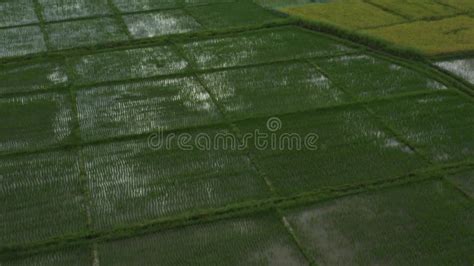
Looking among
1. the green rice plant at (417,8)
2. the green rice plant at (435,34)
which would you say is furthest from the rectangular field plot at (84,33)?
the green rice plant at (417,8)

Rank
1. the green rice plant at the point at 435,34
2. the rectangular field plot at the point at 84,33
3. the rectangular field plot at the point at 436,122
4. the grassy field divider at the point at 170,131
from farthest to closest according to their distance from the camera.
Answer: the rectangular field plot at the point at 84,33
the green rice plant at the point at 435,34
the grassy field divider at the point at 170,131
the rectangular field plot at the point at 436,122

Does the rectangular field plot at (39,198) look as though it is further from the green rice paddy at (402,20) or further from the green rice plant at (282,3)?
the green rice plant at (282,3)

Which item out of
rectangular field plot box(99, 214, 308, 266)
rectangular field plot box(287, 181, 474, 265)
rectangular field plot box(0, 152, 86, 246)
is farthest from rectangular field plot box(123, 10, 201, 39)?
rectangular field plot box(287, 181, 474, 265)

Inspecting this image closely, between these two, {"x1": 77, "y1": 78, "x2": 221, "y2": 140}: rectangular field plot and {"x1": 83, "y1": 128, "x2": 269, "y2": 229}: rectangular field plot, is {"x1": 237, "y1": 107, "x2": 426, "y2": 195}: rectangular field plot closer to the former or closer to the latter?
{"x1": 83, "y1": 128, "x2": 269, "y2": 229}: rectangular field plot

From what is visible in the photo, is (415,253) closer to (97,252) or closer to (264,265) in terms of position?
(264,265)

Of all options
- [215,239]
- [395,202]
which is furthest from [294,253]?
[395,202]
